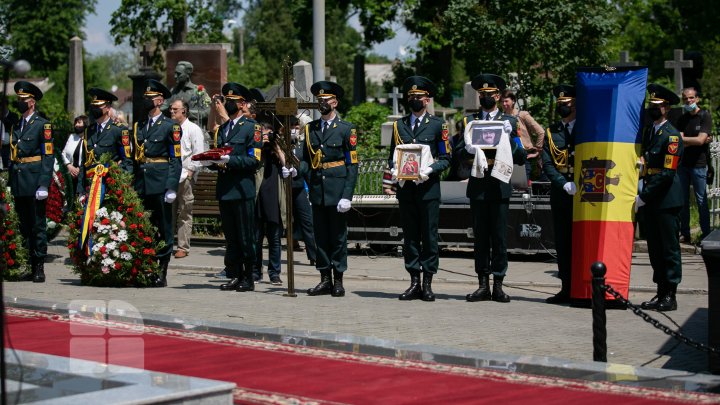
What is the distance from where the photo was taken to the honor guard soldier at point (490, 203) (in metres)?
12.7

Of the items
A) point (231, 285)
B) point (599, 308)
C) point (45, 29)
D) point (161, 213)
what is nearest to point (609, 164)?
point (599, 308)

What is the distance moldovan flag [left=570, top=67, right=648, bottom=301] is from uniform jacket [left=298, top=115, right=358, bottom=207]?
101 inches

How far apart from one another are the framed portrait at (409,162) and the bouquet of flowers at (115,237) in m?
3.23

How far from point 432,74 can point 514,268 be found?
33.2 metres

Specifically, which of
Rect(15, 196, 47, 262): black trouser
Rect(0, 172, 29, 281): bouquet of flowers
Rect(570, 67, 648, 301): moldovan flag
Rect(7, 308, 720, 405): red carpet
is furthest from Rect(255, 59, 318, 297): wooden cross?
Rect(0, 172, 29, 281): bouquet of flowers

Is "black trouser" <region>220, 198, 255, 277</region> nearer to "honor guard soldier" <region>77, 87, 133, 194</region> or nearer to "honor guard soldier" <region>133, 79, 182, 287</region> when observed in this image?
"honor guard soldier" <region>133, 79, 182, 287</region>

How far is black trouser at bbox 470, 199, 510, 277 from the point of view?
12.8m

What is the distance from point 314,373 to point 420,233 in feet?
15.9

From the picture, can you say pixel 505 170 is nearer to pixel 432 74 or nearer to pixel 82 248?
pixel 82 248

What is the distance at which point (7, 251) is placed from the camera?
48.8 ft

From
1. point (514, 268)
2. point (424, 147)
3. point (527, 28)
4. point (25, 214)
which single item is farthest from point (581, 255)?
point (527, 28)

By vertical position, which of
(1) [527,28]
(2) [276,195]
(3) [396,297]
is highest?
(1) [527,28]

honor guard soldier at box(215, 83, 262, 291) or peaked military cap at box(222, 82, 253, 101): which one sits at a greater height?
peaked military cap at box(222, 82, 253, 101)

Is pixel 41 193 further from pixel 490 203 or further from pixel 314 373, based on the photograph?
pixel 314 373
